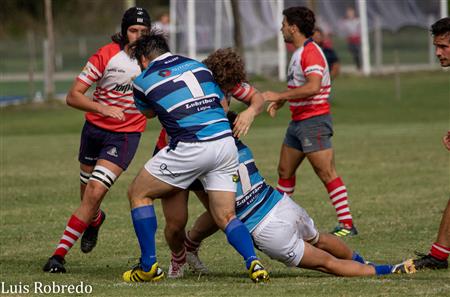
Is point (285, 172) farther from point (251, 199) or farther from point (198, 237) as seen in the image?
point (251, 199)

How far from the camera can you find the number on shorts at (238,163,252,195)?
8.52 m

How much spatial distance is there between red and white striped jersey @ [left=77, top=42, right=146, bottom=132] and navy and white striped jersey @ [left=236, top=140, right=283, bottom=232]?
2.10 meters

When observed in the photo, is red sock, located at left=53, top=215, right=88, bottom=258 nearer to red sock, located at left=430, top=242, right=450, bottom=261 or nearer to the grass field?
the grass field

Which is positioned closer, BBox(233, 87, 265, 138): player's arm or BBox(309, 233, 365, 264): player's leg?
BBox(233, 87, 265, 138): player's arm

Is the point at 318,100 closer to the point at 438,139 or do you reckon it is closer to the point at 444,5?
the point at 438,139

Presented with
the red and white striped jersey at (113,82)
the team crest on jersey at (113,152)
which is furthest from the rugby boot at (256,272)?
the red and white striped jersey at (113,82)

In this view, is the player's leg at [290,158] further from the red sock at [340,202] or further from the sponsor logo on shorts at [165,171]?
the sponsor logo on shorts at [165,171]

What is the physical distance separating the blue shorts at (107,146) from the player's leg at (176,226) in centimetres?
140

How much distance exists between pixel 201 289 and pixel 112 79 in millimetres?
2801

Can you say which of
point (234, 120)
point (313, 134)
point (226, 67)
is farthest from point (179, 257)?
point (313, 134)

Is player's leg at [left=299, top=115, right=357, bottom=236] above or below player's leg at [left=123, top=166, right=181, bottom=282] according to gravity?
below

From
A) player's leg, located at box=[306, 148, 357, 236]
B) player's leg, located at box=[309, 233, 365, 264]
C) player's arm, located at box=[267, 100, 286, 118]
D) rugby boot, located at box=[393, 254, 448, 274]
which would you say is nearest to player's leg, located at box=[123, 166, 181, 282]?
player's leg, located at box=[309, 233, 365, 264]

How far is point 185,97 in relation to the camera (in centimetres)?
832

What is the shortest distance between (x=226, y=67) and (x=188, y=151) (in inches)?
30.9
